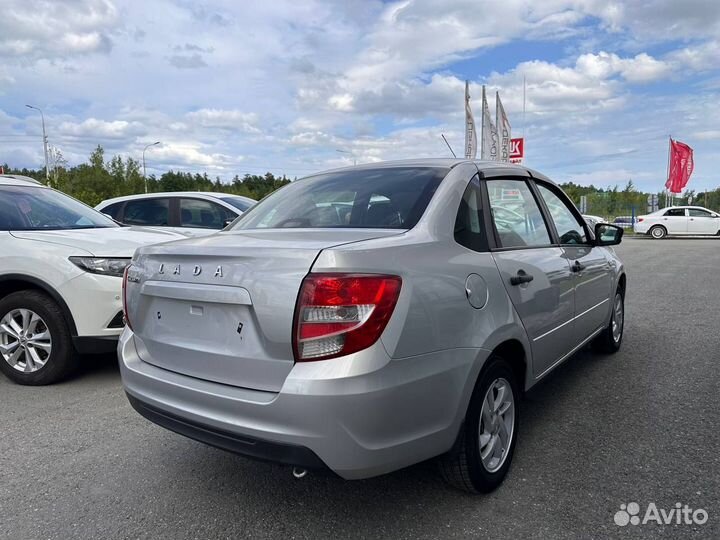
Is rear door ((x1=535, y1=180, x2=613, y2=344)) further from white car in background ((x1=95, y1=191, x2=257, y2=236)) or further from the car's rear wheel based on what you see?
the car's rear wheel

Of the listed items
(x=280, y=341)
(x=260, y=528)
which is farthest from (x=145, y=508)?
(x=280, y=341)

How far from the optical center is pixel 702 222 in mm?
25125

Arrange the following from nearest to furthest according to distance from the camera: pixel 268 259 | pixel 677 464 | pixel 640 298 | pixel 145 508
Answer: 1. pixel 268 259
2. pixel 145 508
3. pixel 677 464
4. pixel 640 298

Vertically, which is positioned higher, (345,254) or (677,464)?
(345,254)

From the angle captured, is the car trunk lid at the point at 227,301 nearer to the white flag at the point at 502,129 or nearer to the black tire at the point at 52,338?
the black tire at the point at 52,338

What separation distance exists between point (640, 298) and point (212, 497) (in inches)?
293

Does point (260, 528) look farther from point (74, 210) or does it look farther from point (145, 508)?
point (74, 210)

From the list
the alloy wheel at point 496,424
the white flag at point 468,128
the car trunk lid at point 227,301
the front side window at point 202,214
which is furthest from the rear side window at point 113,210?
the white flag at point 468,128

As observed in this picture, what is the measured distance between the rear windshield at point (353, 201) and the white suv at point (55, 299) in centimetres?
158

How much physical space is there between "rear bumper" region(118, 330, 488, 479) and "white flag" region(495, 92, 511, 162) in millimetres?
21237

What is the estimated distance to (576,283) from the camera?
3727 mm

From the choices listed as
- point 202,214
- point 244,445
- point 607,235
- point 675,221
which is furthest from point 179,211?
point 675,221

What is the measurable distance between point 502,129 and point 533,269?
20858mm

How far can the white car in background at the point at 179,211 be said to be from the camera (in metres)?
8.18
